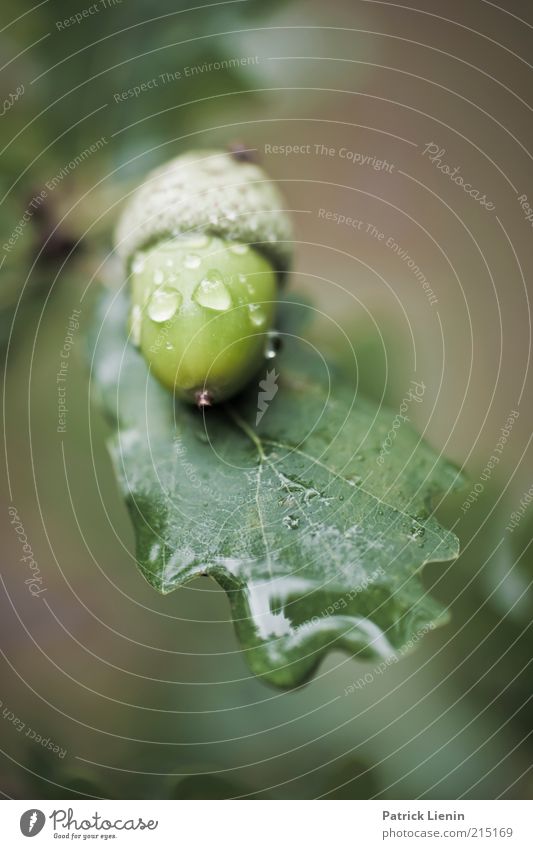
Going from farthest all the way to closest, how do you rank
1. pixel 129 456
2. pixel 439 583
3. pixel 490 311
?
pixel 490 311 → pixel 439 583 → pixel 129 456

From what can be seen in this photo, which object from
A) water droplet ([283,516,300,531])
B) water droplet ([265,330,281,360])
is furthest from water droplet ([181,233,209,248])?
water droplet ([283,516,300,531])

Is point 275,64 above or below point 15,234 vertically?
above

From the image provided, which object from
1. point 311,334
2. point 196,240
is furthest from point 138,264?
point 311,334

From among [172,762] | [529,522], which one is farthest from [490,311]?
[172,762]

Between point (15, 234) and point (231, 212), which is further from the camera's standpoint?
point (15, 234)
